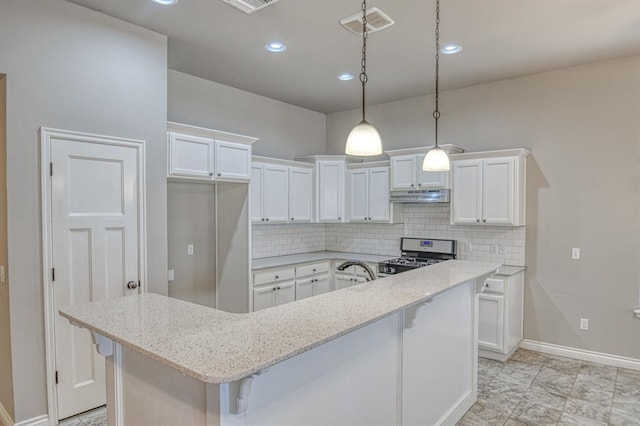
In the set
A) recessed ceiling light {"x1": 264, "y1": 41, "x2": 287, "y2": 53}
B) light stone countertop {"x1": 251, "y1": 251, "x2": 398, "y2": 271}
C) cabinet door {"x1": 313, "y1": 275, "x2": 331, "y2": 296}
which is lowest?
cabinet door {"x1": 313, "y1": 275, "x2": 331, "y2": 296}

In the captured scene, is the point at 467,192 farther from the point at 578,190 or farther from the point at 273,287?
the point at 273,287

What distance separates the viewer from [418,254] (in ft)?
17.2

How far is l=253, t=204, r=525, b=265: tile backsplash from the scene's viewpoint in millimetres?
4602

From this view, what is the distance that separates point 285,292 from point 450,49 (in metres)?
3.23

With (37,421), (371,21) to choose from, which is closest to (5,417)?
(37,421)

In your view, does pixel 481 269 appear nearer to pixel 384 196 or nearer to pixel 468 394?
pixel 468 394

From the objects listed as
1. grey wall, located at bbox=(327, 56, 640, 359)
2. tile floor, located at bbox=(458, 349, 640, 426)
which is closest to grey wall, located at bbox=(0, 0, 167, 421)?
tile floor, located at bbox=(458, 349, 640, 426)

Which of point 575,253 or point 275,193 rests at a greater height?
point 275,193

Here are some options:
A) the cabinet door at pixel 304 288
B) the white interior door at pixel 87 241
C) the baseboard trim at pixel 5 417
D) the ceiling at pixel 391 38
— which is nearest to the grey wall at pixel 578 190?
the ceiling at pixel 391 38

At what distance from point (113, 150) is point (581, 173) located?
4.56 m

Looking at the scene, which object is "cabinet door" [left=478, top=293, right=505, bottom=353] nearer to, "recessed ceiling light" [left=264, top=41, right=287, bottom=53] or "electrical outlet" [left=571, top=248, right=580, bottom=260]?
"electrical outlet" [left=571, top=248, right=580, bottom=260]

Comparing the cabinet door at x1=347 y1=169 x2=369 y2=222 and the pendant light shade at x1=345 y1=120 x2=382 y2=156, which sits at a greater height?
the pendant light shade at x1=345 y1=120 x2=382 y2=156

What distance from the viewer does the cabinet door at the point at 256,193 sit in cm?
474

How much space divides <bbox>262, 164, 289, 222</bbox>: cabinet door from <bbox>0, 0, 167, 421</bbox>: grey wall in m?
1.91
